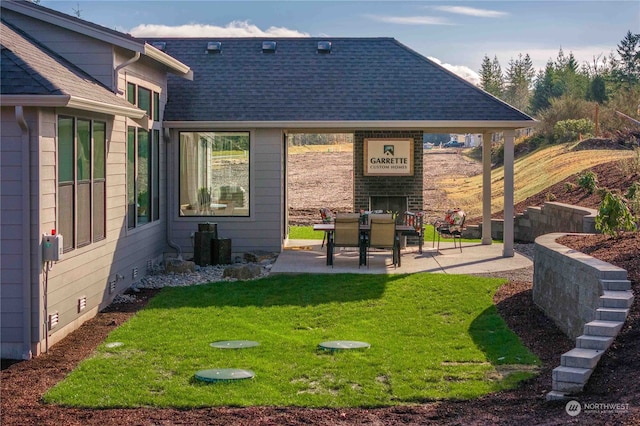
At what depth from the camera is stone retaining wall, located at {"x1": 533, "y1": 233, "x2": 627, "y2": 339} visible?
369 inches

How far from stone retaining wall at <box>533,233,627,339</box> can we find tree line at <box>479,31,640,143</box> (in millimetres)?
22328

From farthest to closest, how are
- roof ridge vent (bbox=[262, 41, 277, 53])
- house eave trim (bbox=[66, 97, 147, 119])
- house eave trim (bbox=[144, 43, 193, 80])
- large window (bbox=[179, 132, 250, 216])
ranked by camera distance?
roof ridge vent (bbox=[262, 41, 277, 53]) → large window (bbox=[179, 132, 250, 216]) → house eave trim (bbox=[144, 43, 193, 80]) → house eave trim (bbox=[66, 97, 147, 119])

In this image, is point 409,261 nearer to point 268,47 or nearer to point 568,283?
point 568,283

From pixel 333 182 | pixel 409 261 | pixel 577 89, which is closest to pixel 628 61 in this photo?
pixel 577 89

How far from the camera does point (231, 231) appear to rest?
17188 mm

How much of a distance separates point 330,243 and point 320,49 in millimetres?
5799

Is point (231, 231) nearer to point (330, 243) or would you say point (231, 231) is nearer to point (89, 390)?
point (330, 243)

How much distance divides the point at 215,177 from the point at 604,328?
10.2 metres

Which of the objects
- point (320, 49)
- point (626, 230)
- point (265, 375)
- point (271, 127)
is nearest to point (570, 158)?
point (320, 49)

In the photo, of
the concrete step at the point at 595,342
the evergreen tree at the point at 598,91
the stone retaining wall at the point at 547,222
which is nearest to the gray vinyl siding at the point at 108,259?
the concrete step at the point at 595,342

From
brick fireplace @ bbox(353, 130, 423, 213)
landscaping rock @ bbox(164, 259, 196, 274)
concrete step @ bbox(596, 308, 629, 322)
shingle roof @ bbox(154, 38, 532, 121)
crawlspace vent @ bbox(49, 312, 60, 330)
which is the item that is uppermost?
shingle roof @ bbox(154, 38, 532, 121)

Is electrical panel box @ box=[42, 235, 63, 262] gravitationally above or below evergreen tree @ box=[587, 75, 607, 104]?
below

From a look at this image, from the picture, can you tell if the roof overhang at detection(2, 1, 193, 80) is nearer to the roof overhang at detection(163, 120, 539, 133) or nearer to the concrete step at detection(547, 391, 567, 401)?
the roof overhang at detection(163, 120, 539, 133)

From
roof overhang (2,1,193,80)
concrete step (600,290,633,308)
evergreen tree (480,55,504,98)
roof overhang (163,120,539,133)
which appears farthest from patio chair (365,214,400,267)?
evergreen tree (480,55,504,98)
